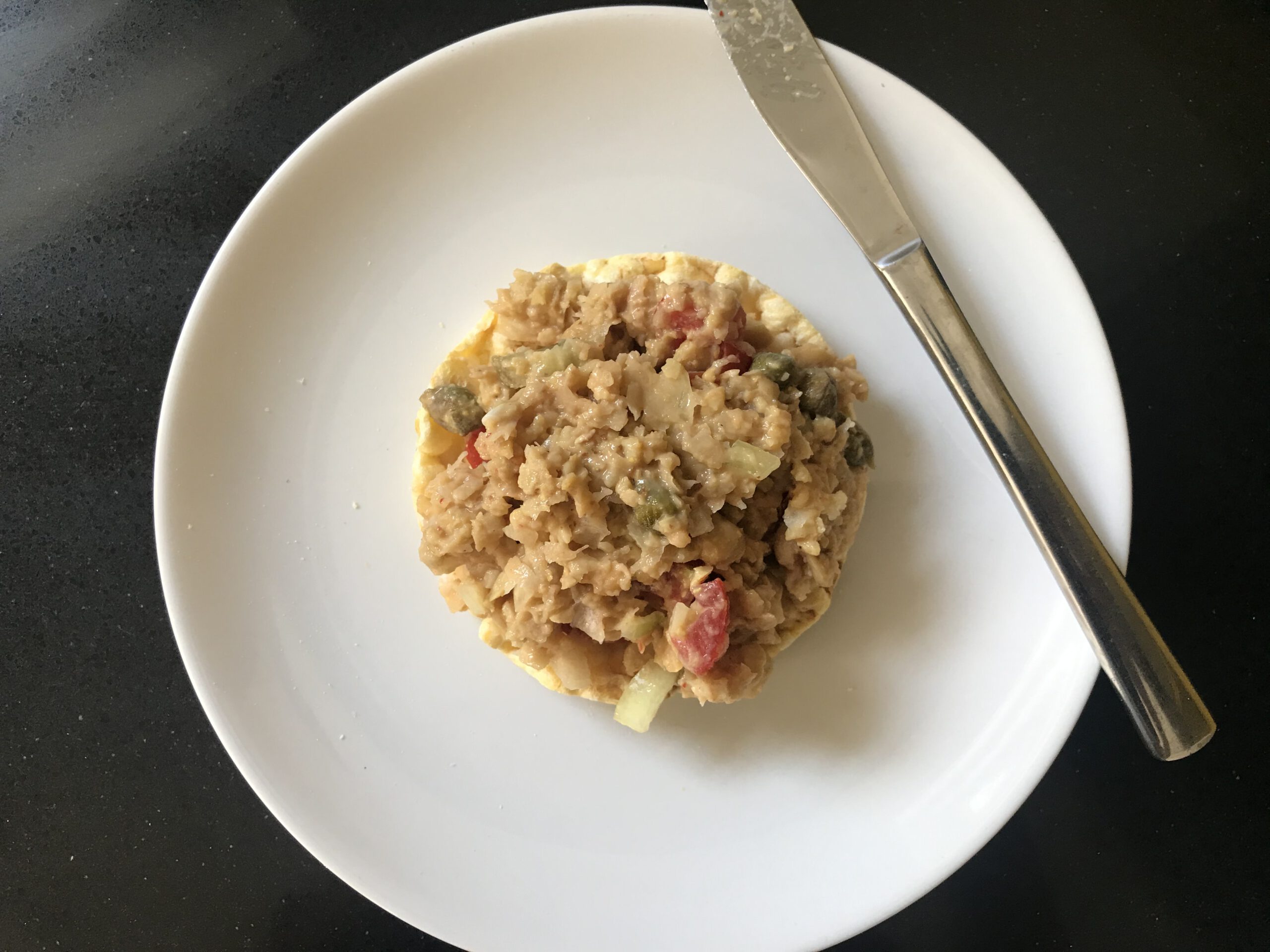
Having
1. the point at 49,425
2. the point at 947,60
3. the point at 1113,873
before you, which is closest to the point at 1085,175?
the point at 947,60

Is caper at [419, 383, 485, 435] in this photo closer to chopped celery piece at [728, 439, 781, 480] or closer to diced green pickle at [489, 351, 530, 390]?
diced green pickle at [489, 351, 530, 390]

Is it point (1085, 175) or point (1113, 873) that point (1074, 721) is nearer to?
point (1113, 873)

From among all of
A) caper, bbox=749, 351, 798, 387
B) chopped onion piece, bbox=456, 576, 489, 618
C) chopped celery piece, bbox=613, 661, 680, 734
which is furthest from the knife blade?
chopped onion piece, bbox=456, 576, 489, 618

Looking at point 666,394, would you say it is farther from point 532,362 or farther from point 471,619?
point 471,619

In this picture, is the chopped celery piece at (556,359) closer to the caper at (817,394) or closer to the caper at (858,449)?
the caper at (817,394)

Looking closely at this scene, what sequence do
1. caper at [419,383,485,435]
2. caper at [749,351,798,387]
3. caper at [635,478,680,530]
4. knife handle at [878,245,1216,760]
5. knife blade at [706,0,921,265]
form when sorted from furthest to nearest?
knife blade at [706,0,921,265] < caper at [419,383,485,435] < caper at [749,351,798,387] < knife handle at [878,245,1216,760] < caper at [635,478,680,530]

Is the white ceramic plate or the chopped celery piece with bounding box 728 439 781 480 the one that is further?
the white ceramic plate
